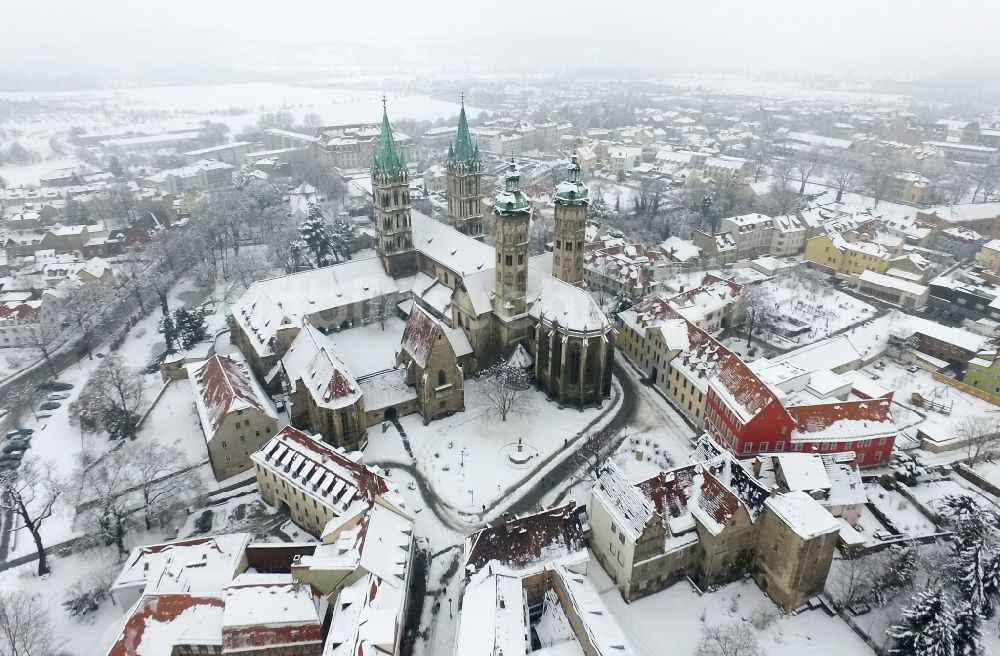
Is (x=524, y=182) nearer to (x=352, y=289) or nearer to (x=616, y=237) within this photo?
(x=616, y=237)

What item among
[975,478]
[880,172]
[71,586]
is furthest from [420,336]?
[880,172]

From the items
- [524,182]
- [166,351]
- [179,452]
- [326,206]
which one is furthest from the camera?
[524,182]

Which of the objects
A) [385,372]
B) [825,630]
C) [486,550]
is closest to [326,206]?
[385,372]

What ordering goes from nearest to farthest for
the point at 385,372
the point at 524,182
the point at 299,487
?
the point at 299,487, the point at 385,372, the point at 524,182

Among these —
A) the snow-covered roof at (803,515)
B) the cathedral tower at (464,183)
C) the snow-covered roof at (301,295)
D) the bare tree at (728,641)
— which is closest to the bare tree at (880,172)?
the cathedral tower at (464,183)

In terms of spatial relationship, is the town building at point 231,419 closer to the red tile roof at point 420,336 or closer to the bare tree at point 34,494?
the bare tree at point 34,494

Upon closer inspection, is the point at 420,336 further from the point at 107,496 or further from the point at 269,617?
the point at 269,617

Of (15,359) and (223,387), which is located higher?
(223,387)
